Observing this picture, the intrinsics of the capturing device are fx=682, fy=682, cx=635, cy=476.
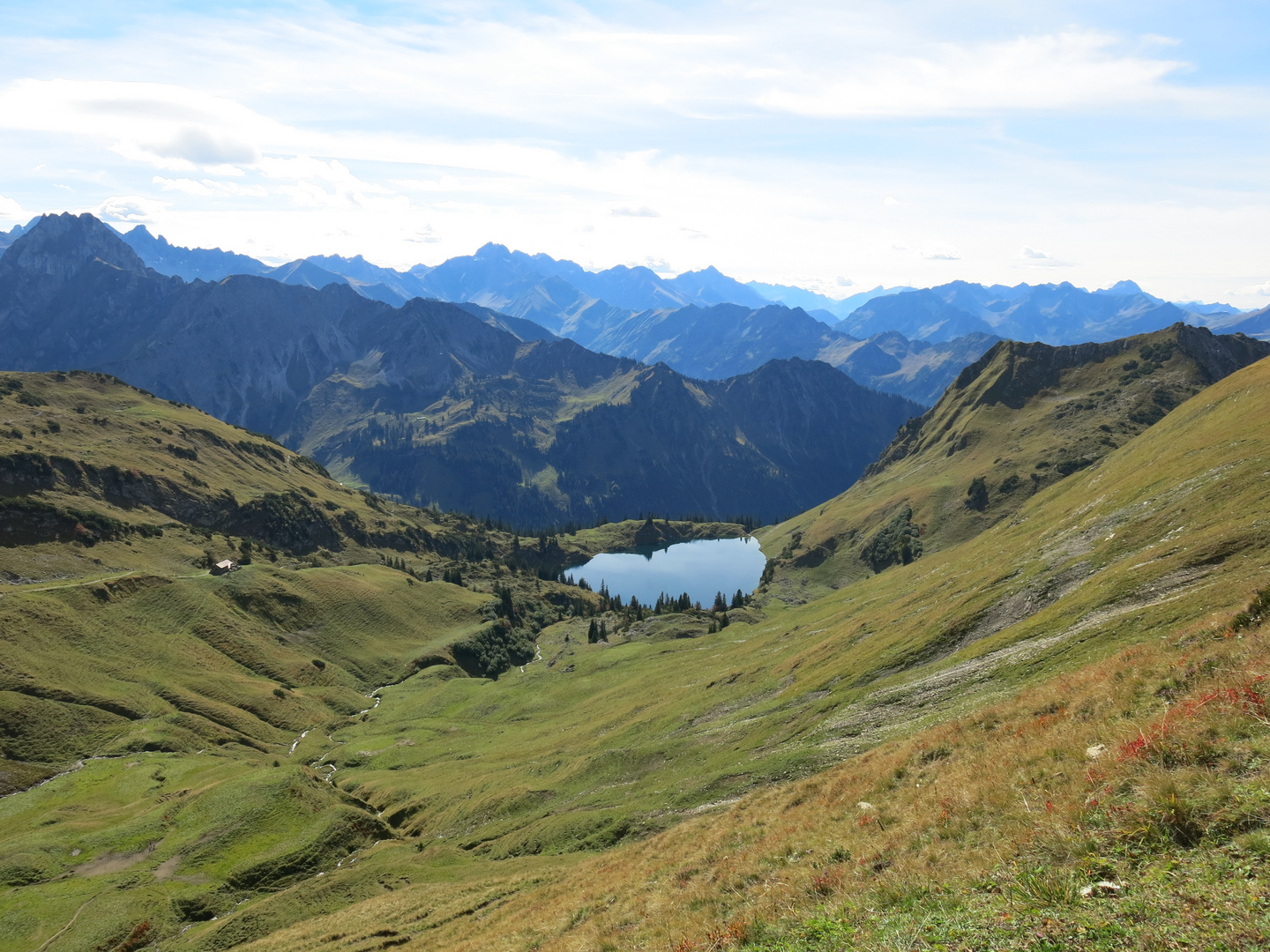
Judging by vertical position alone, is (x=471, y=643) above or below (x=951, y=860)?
below

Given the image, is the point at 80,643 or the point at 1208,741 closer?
the point at 1208,741

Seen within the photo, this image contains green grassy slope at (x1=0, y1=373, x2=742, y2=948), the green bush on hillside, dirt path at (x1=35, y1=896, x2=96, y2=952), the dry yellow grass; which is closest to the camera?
the dry yellow grass

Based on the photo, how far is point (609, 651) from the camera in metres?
164

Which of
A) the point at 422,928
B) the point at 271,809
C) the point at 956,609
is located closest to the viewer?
the point at 422,928

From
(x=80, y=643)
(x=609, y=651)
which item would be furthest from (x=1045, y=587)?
(x=80, y=643)

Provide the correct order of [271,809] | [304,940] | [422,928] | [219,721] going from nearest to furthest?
1. [422,928]
2. [304,940]
3. [271,809]
4. [219,721]

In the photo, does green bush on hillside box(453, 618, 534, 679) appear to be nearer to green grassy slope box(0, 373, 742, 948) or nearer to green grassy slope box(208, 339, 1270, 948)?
green grassy slope box(0, 373, 742, 948)

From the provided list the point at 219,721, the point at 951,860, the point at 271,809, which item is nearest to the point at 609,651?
the point at 219,721

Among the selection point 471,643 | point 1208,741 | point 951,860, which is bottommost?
point 471,643

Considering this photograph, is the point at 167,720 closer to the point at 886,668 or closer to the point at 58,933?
the point at 58,933

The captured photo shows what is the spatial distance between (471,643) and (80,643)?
8810 centimetres

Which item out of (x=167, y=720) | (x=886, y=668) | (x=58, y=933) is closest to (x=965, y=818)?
(x=886, y=668)

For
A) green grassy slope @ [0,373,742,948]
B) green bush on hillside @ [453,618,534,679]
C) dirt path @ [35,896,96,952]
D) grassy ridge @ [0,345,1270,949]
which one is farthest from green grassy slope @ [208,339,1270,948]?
green bush on hillside @ [453,618,534,679]

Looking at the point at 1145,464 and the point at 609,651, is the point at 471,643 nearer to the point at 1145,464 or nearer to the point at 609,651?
the point at 609,651
